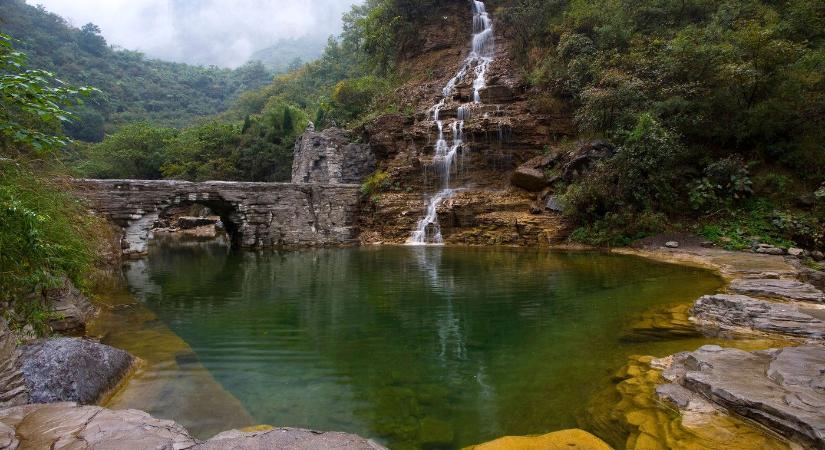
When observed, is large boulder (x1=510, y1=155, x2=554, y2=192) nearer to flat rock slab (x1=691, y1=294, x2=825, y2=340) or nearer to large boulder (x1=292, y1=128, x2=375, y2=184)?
large boulder (x1=292, y1=128, x2=375, y2=184)

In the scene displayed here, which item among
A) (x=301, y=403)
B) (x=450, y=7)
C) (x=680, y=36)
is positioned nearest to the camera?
(x=301, y=403)

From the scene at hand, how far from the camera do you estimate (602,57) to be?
15953 millimetres

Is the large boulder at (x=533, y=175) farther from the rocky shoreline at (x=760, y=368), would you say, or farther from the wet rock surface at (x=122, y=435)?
the wet rock surface at (x=122, y=435)

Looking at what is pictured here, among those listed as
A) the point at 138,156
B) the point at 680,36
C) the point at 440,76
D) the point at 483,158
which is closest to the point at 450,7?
the point at 440,76

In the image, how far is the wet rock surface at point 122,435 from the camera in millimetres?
2328

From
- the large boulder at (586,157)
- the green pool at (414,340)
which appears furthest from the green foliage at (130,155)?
the large boulder at (586,157)

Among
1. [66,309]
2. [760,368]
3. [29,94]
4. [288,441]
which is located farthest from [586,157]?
[29,94]

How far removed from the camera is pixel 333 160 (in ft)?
66.8

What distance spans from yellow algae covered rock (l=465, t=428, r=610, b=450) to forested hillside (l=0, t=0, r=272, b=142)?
47.4m

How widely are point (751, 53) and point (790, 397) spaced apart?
13.1 metres

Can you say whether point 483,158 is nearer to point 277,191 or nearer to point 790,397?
point 277,191

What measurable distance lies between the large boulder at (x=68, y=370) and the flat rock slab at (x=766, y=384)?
4.63m

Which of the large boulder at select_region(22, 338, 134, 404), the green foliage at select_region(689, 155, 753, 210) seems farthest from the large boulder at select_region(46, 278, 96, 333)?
the green foliage at select_region(689, 155, 753, 210)

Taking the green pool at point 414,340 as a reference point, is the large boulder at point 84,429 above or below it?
above
